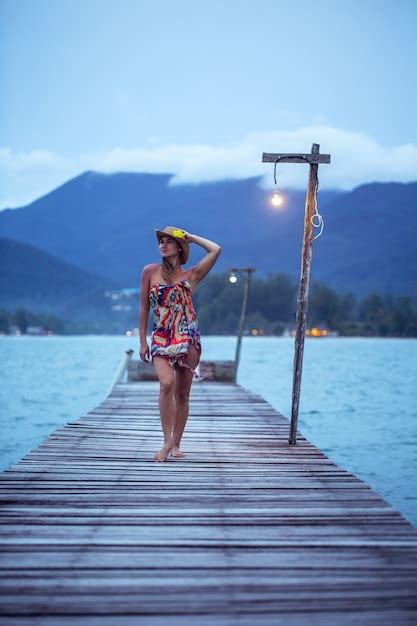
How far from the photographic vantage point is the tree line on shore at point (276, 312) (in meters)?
152

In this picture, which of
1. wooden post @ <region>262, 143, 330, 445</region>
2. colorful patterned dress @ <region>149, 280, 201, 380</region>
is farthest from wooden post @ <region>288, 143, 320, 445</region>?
colorful patterned dress @ <region>149, 280, 201, 380</region>

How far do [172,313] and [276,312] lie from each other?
152227mm

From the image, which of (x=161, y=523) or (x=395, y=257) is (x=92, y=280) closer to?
(x=395, y=257)

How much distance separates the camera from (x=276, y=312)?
520ft

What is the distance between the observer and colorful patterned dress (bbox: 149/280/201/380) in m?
6.81

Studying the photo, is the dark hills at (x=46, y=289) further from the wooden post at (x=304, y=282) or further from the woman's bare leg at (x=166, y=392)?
the woman's bare leg at (x=166, y=392)

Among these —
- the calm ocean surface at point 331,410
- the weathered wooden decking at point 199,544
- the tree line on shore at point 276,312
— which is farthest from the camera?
the tree line on shore at point 276,312

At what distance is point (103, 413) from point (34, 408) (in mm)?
31494

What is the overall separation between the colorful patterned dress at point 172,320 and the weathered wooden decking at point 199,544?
0.97 m

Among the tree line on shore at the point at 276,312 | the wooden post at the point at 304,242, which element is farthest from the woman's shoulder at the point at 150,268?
the tree line on shore at the point at 276,312

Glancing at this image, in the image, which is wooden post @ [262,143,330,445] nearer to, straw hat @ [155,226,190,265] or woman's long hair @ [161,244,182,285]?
straw hat @ [155,226,190,265]

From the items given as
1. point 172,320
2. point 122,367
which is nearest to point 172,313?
point 172,320

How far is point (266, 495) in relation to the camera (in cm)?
566

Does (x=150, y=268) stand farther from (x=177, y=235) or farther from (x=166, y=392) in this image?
(x=166, y=392)
